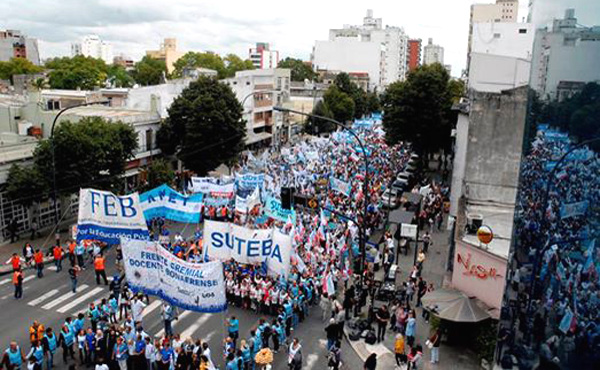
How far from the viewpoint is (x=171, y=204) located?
2433 cm

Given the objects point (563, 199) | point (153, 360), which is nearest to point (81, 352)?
point (153, 360)

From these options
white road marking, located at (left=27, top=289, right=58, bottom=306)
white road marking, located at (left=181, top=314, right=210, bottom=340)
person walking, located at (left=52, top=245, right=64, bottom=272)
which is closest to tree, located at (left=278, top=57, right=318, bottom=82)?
person walking, located at (left=52, top=245, right=64, bottom=272)

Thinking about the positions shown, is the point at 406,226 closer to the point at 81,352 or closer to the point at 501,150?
the point at 501,150

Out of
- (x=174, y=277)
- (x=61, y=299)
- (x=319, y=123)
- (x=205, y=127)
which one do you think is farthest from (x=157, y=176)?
(x=319, y=123)

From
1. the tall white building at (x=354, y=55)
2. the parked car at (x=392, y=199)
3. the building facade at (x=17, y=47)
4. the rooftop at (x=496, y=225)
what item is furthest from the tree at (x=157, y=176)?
the building facade at (x=17, y=47)

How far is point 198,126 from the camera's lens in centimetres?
4125

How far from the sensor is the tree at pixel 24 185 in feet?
92.5

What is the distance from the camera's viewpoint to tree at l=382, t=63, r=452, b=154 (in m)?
47.0

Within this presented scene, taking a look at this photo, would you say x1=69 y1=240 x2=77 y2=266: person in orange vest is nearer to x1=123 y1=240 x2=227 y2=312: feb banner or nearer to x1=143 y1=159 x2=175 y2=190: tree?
x1=123 y1=240 x2=227 y2=312: feb banner

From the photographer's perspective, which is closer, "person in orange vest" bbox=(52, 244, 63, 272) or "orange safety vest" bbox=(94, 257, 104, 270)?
"orange safety vest" bbox=(94, 257, 104, 270)

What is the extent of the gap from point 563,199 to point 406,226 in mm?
17884

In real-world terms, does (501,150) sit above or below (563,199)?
below

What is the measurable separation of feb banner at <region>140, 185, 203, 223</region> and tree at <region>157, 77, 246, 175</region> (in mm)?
17257

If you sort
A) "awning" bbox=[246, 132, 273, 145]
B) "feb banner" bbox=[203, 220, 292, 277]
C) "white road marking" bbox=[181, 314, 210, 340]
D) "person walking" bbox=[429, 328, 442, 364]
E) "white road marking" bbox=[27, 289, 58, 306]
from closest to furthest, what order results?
"person walking" bbox=[429, 328, 442, 364]
"feb banner" bbox=[203, 220, 292, 277]
"white road marking" bbox=[181, 314, 210, 340]
"white road marking" bbox=[27, 289, 58, 306]
"awning" bbox=[246, 132, 273, 145]
